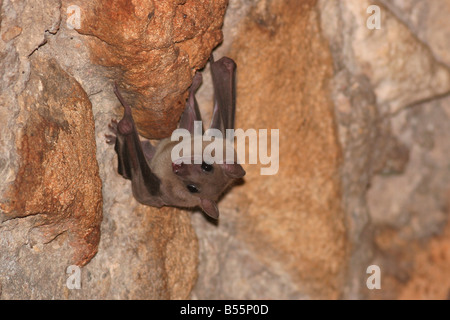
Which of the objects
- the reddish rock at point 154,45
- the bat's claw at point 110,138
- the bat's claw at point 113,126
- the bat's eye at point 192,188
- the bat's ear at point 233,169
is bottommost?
the bat's eye at point 192,188

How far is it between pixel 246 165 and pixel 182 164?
0.80m

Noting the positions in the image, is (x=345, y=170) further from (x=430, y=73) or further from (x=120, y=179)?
(x=120, y=179)

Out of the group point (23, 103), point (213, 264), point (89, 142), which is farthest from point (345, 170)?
point (23, 103)

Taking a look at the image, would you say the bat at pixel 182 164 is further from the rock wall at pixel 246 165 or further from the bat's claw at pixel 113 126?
the rock wall at pixel 246 165

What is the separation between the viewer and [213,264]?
13.6 ft

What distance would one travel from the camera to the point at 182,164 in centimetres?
310

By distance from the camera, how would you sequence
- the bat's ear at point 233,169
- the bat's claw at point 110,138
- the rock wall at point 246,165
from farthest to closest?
the bat's claw at point 110,138, the bat's ear at point 233,169, the rock wall at point 246,165

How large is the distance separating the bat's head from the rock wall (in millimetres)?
→ 324

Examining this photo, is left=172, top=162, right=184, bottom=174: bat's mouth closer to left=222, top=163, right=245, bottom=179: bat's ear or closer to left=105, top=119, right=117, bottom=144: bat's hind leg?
left=222, top=163, right=245, bottom=179: bat's ear

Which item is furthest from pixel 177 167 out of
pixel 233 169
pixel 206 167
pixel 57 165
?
pixel 57 165

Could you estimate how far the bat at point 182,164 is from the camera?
3.08m

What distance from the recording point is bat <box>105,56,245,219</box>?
3080mm

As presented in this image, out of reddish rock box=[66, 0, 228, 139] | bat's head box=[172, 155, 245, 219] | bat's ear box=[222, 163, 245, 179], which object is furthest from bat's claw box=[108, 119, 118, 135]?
bat's ear box=[222, 163, 245, 179]

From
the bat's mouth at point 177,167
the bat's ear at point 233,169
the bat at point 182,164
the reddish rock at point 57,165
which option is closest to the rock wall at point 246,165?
the reddish rock at point 57,165
